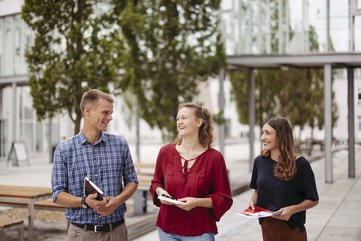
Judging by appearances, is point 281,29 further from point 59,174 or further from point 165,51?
point 59,174

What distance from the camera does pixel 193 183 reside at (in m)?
3.52

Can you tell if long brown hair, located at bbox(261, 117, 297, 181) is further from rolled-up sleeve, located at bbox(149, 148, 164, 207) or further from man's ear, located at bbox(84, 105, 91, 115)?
man's ear, located at bbox(84, 105, 91, 115)

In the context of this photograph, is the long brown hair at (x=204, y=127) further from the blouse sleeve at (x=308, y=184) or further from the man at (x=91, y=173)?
the blouse sleeve at (x=308, y=184)

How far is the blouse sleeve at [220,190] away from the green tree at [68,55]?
621 cm

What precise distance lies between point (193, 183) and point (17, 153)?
65.7 feet

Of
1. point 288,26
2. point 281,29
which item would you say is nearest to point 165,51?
point 281,29

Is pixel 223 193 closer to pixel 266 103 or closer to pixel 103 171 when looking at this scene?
pixel 103 171

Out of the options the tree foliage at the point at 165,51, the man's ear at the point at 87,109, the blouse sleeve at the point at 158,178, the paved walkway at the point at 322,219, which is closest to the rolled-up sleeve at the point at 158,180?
the blouse sleeve at the point at 158,178

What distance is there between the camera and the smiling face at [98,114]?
3.65 meters

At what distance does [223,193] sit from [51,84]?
664cm

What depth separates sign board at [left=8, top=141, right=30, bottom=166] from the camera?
73.1 ft

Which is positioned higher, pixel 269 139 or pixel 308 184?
pixel 269 139

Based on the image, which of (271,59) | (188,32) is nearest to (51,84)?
(188,32)

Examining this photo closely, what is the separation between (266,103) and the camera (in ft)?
82.6
